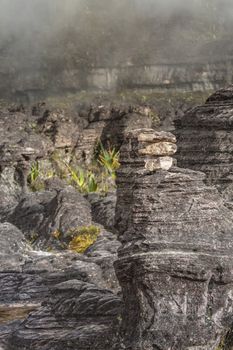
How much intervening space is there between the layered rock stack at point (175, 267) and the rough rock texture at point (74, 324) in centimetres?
66

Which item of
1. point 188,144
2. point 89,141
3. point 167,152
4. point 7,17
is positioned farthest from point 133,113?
point 167,152

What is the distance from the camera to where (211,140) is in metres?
20.5

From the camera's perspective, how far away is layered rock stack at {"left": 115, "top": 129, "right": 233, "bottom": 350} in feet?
37.5

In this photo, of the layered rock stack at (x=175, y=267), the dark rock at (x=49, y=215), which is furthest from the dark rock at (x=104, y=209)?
the layered rock stack at (x=175, y=267)

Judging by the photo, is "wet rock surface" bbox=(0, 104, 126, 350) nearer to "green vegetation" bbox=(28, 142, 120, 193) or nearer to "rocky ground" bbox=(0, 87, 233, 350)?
"rocky ground" bbox=(0, 87, 233, 350)

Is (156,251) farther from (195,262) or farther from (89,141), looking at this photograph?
(89,141)

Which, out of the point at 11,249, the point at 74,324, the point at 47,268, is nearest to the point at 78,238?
the point at 11,249

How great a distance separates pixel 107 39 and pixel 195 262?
206 feet

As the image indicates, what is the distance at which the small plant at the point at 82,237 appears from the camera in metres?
25.4

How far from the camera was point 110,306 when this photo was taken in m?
13.0

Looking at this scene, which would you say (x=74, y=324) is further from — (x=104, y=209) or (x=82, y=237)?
(x=104, y=209)

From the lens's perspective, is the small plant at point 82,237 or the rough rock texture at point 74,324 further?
the small plant at point 82,237

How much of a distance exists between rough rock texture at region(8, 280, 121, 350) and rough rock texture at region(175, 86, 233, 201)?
620 cm

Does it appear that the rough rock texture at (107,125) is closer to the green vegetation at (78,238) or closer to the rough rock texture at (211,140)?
the green vegetation at (78,238)
